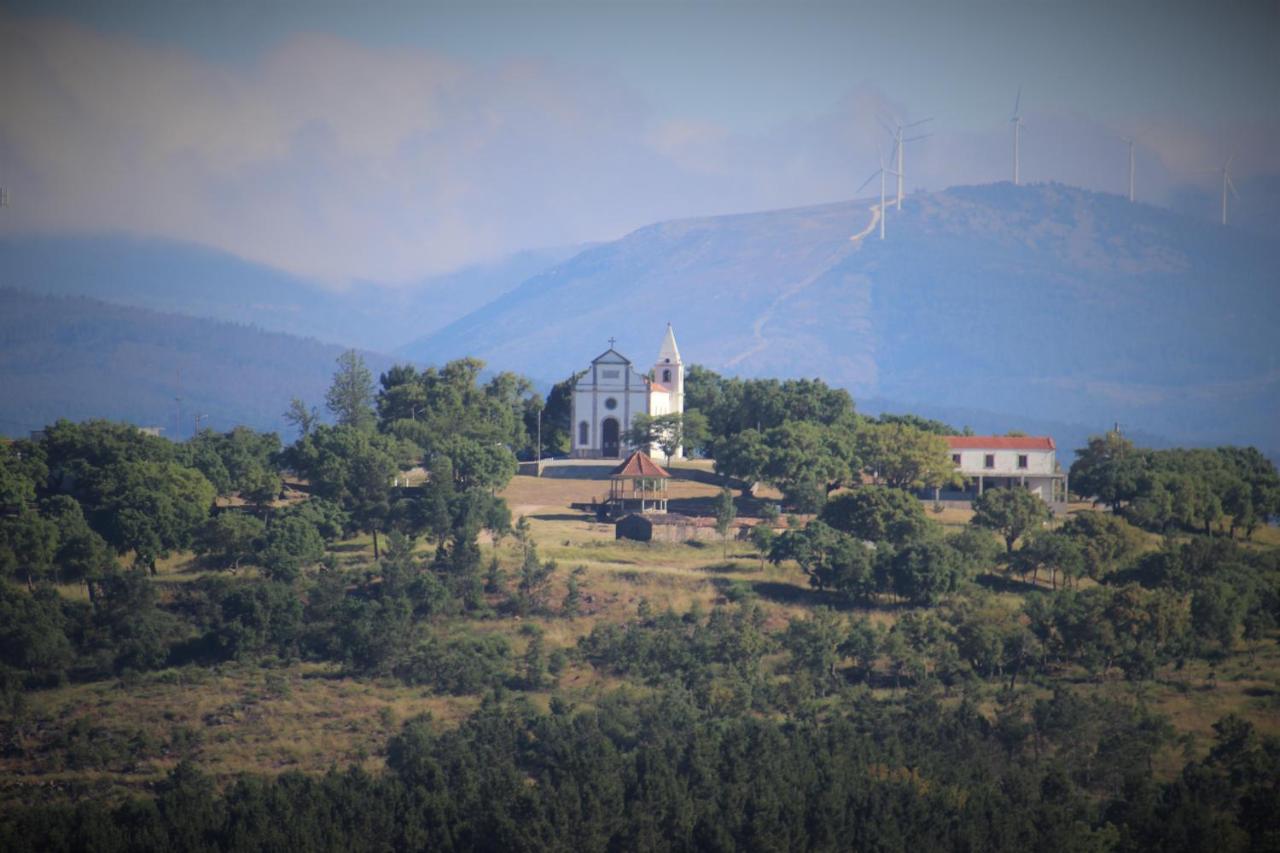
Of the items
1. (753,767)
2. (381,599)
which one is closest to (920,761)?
(753,767)

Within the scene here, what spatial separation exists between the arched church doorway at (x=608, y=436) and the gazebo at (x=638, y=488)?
2075 centimetres

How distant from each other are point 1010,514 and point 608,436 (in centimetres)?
3492

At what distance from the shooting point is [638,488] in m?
87.2

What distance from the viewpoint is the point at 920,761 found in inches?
2173

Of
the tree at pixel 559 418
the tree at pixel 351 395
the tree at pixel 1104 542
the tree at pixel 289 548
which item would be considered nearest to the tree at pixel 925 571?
the tree at pixel 1104 542

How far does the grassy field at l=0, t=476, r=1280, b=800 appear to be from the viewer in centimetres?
5866

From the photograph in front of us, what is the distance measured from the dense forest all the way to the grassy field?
6.8 inches

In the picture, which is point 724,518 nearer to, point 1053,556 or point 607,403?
point 1053,556

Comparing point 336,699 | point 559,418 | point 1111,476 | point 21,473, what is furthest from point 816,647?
point 559,418

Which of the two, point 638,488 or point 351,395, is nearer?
point 638,488

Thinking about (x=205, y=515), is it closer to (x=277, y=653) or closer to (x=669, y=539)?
(x=277, y=653)

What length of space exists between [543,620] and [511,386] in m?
45.6

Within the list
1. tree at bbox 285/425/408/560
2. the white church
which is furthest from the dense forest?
the white church

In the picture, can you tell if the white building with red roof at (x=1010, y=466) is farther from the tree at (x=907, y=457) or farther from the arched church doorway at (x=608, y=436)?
the arched church doorway at (x=608, y=436)
